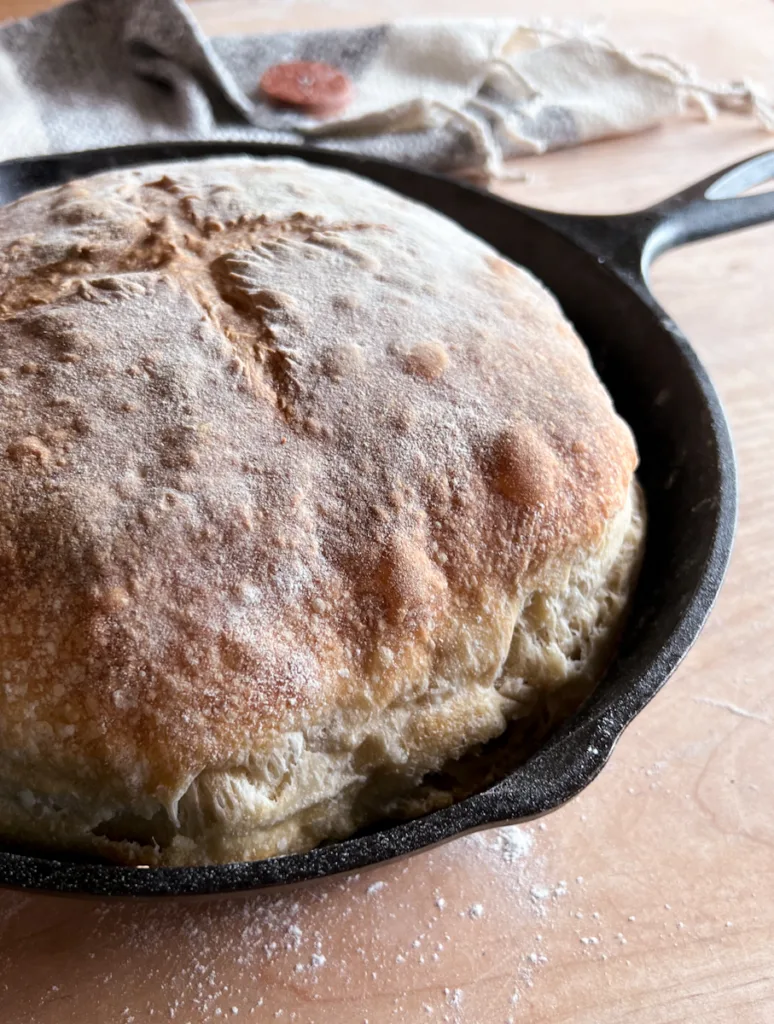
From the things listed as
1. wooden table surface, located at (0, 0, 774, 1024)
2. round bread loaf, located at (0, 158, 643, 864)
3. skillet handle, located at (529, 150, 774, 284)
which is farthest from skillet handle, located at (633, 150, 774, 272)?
wooden table surface, located at (0, 0, 774, 1024)

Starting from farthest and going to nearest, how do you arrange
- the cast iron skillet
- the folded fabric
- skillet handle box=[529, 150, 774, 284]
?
the folded fabric < skillet handle box=[529, 150, 774, 284] < the cast iron skillet

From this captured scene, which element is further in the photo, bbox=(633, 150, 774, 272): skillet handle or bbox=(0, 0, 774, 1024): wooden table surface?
bbox=(633, 150, 774, 272): skillet handle

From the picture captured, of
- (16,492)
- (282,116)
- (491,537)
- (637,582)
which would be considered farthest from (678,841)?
(282,116)

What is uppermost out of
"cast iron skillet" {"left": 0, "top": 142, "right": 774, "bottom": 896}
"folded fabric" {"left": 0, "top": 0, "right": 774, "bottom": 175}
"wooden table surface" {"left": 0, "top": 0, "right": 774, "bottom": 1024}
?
"folded fabric" {"left": 0, "top": 0, "right": 774, "bottom": 175}

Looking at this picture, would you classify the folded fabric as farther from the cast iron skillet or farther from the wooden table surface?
the wooden table surface

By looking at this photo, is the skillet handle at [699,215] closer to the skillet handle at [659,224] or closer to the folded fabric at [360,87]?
the skillet handle at [659,224]

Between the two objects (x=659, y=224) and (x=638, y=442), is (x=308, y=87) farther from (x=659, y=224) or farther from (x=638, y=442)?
(x=638, y=442)
